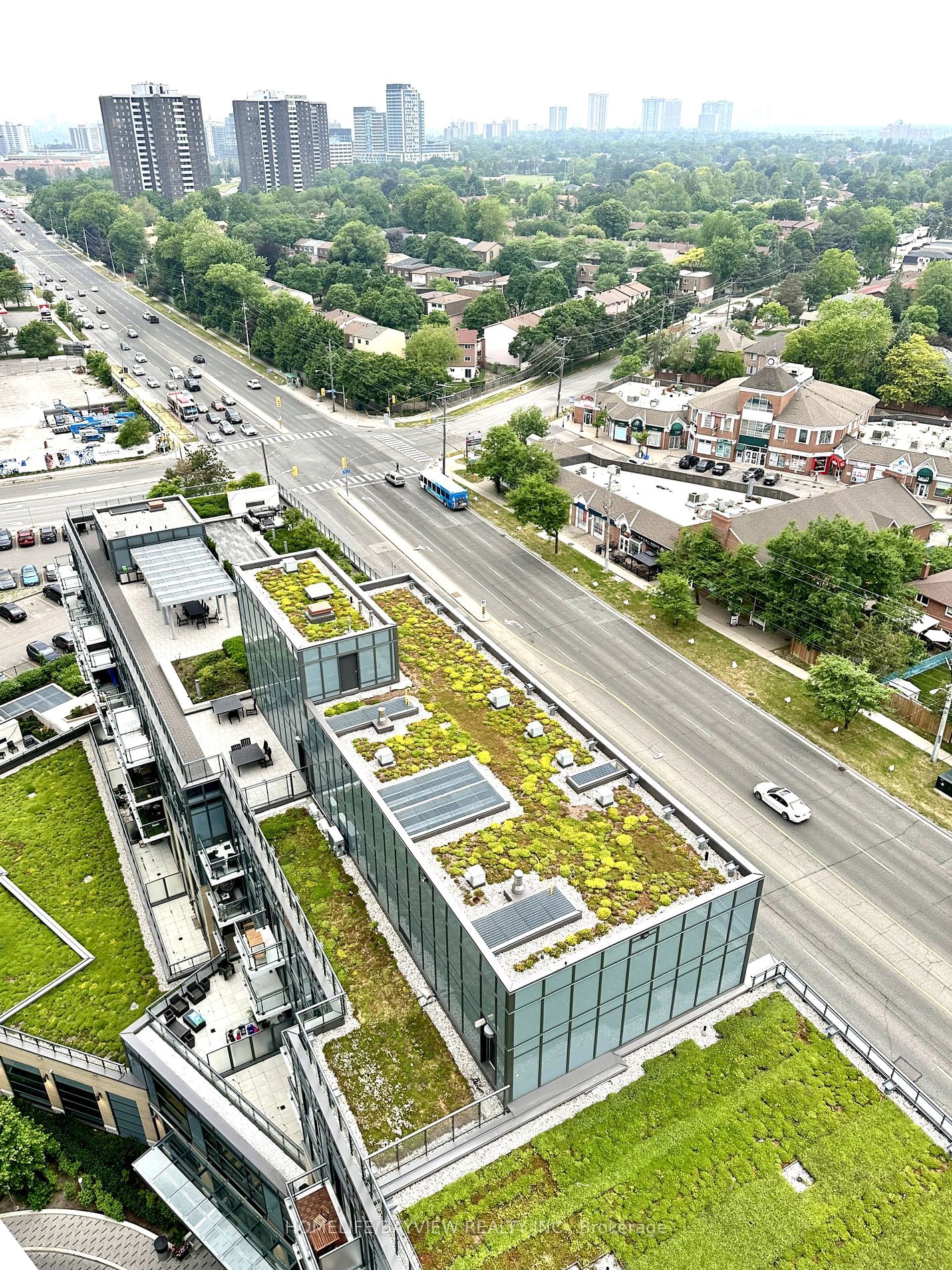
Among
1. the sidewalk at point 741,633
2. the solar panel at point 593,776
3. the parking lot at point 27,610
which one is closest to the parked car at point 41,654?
the parking lot at point 27,610

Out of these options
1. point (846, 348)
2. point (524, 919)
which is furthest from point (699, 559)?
point (846, 348)

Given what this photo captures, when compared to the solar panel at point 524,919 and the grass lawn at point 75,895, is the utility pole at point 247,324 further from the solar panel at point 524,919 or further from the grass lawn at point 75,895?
the solar panel at point 524,919

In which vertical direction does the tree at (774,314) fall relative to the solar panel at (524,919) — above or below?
below

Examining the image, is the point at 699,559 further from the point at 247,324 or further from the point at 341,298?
the point at 341,298

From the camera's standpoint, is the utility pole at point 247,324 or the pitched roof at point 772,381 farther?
the utility pole at point 247,324

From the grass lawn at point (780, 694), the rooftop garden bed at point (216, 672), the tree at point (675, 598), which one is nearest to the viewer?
the rooftop garden bed at point (216, 672)

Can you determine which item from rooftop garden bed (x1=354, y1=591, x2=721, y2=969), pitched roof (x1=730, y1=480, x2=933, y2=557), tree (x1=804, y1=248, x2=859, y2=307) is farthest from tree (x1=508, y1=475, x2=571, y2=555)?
tree (x1=804, y1=248, x2=859, y2=307)

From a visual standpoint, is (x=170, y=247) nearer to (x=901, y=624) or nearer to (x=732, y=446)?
(x=732, y=446)
